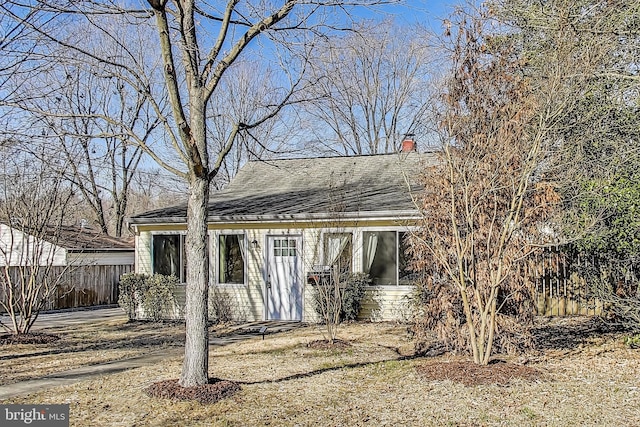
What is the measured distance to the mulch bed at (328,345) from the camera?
9788mm

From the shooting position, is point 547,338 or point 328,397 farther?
point 547,338

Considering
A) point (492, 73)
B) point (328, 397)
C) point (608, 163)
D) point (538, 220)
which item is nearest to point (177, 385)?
point (328, 397)

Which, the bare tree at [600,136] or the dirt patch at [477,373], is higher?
the bare tree at [600,136]

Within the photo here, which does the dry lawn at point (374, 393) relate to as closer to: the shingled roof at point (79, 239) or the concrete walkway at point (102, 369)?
the concrete walkway at point (102, 369)

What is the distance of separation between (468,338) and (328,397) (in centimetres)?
265

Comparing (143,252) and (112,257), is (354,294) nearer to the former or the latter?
(143,252)

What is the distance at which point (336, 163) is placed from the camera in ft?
58.0

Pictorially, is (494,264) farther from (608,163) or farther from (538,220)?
(608,163)

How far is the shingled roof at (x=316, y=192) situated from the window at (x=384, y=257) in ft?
2.22

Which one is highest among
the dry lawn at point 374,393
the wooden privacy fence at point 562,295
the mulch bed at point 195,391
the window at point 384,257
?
the window at point 384,257

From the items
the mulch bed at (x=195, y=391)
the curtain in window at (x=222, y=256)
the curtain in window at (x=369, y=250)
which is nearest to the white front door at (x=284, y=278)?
the curtain in window at (x=222, y=256)

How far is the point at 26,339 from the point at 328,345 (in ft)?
19.4

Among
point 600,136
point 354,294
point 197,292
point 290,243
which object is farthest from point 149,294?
point 600,136

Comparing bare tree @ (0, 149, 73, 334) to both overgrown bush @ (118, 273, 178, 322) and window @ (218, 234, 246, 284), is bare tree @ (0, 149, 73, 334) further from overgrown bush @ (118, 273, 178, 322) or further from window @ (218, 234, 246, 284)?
window @ (218, 234, 246, 284)
